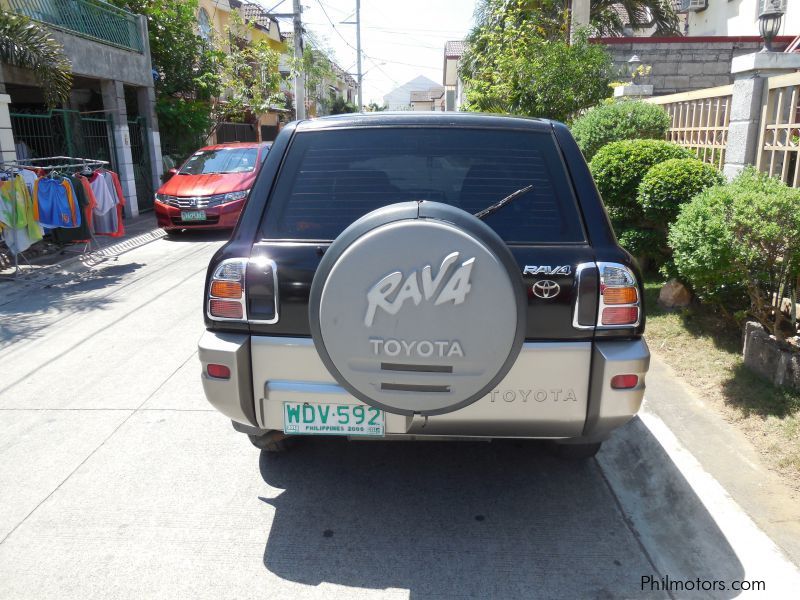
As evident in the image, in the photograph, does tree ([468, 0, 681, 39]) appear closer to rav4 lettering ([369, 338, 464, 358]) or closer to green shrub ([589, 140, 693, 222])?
green shrub ([589, 140, 693, 222])

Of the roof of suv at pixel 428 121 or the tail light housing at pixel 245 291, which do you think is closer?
the tail light housing at pixel 245 291

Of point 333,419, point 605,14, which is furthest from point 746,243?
point 605,14

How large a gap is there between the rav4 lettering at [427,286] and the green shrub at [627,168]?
454 centimetres

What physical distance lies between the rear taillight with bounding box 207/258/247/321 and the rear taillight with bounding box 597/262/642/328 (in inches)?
60.3

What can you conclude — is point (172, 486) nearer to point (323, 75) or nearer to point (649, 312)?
point (649, 312)

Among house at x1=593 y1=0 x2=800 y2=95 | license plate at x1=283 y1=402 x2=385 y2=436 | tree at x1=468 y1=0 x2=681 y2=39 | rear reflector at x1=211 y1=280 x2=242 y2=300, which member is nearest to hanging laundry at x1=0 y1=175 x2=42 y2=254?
rear reflector at x1=211 y1=280 x2=242 y2=300

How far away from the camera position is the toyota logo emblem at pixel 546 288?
2770 mm

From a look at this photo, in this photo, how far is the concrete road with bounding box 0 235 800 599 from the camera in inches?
109

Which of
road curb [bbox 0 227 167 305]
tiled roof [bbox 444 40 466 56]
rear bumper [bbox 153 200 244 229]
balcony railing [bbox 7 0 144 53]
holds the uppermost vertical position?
tiled roof [bbox 444 40 466 56]

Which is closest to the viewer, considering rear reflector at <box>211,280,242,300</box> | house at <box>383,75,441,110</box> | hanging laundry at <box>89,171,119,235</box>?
rear reflector at <box>211,280,242,300</box>

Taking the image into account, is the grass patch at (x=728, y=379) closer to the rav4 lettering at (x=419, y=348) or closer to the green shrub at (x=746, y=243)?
the green shrub at (x=746, y=243)

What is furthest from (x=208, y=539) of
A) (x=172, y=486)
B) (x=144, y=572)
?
(x=172, y=486)

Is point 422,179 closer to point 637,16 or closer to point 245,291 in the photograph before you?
point 245,291

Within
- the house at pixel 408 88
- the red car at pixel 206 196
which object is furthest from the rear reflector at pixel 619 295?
the house at pixel 408 88
